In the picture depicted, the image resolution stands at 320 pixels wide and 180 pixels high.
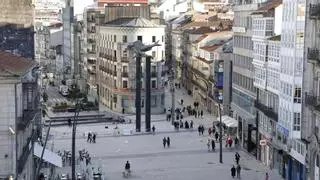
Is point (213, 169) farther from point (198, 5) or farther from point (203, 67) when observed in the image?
point (198, 5)

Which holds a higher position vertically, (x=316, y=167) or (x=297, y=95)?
(x=297, y=95)

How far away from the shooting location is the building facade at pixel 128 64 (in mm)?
93188

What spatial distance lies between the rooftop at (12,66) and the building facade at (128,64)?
5222 centimetres

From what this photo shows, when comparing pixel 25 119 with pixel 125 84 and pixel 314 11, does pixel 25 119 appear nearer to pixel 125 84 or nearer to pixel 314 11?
pixel 314 11

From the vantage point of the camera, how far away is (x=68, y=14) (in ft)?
470

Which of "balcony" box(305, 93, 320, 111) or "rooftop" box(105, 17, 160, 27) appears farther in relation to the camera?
"rooftop" box(105, 17, 160, 27)

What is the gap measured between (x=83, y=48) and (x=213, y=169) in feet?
224

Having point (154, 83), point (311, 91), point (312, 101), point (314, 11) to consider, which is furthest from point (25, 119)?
point (154, 83)

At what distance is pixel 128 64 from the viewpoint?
9344cm

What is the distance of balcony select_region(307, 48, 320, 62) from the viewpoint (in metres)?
43.7

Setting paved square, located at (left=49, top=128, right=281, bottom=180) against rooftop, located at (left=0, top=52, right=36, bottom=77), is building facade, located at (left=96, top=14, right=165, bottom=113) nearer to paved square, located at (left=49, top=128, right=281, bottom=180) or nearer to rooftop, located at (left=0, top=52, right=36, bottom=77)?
paved square, located at (left=49, top=128, right=281, bottom=180)

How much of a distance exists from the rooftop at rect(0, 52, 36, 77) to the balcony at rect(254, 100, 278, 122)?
21531 millimetres

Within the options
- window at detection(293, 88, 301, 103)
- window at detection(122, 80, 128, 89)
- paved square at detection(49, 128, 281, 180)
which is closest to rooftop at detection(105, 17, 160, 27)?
window at detection(122, 80, 128, 89)

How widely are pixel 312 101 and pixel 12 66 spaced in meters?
18.9
